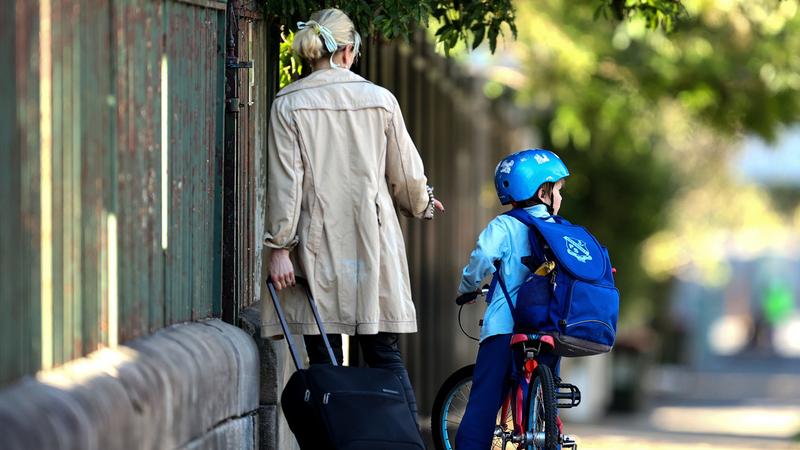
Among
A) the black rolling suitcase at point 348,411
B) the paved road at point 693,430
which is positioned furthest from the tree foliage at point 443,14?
the paved road at point 693,430

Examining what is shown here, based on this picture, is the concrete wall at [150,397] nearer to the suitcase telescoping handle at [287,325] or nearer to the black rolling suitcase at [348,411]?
the suitcase telescoping handle at [287,325]

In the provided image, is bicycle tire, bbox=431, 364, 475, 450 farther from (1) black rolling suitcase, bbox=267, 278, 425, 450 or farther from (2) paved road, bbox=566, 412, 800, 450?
(2) paved road, bbox=566, 412, 800, 450

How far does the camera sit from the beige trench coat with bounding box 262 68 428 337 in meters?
6.42

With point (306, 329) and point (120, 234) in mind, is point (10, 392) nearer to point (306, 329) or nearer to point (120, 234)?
point (120, 234)

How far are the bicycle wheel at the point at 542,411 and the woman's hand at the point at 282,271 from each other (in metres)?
1.00

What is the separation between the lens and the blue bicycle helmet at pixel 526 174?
6516mm

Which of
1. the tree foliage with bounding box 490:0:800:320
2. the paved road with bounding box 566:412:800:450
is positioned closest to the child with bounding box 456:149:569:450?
the paved road with bounding box 566:412:800:450

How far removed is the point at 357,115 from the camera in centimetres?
648

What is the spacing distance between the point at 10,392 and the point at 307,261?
2.36m

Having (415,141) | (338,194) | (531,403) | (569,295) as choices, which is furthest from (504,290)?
(415,141)

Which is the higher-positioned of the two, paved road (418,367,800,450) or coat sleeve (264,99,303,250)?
coat sleeve (264,99,303,250)

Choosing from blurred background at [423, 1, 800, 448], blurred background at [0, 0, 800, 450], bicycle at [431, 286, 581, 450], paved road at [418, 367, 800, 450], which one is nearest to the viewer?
blurred background at [0, 0, 800, 450]

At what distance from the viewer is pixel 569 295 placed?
621 cm

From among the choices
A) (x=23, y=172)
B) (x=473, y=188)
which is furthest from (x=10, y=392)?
(x=473, y=188)
